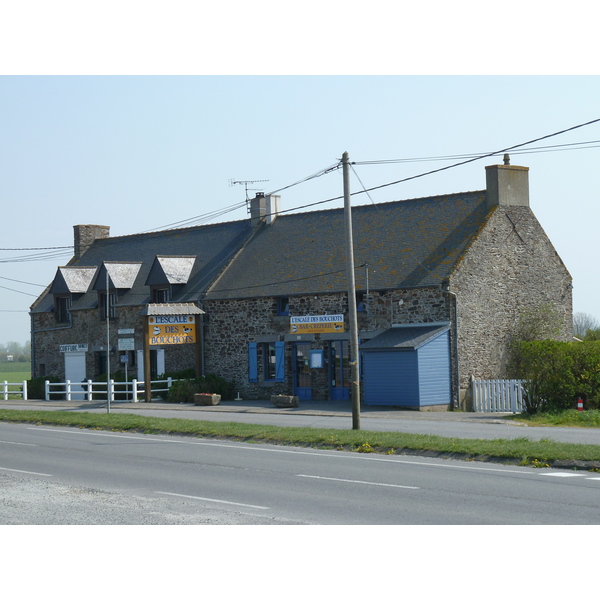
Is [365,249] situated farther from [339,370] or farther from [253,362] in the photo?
[253,362]

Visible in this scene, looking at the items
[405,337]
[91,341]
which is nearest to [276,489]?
[405,337]

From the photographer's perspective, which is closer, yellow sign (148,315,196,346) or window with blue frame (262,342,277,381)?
yellow sign (148,315,196,346)

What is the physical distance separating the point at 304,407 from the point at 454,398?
5510 millimetres

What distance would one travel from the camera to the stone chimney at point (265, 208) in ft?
141

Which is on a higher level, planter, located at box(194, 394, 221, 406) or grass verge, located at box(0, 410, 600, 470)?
planter, located at box(194, 394, 221, 406)

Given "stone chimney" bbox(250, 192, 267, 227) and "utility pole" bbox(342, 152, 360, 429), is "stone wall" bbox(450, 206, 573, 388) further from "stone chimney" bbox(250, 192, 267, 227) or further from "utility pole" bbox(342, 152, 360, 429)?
"stone chimney" bbox(250, 192, 267, 227)

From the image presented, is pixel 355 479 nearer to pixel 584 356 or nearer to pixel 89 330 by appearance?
pixel 584 356

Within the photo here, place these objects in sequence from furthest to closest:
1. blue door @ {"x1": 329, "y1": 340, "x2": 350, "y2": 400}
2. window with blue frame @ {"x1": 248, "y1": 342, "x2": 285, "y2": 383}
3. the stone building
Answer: window with blue frame @ {"x1": 248, "y1": 342, "x2": 285, "y2": 383} < blue door @ {"x1": 329, "y1": 340, "x2": 350, "y2": 400} < the stone building

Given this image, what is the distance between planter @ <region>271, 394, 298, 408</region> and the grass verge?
21.9ft

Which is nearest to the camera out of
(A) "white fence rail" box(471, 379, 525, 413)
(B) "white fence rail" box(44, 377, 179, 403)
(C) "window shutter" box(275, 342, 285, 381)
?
(A) "white fence rail" box(471, 379, 525, 413)

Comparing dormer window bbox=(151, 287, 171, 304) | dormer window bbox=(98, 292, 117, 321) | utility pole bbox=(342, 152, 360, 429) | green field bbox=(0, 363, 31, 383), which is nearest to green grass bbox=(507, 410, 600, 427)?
utility pole bbox=(342, 152, 360, 429)

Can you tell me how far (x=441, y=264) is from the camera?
32.2 meters

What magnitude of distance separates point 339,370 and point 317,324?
6.67 ft

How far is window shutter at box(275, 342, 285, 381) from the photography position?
36.3m
